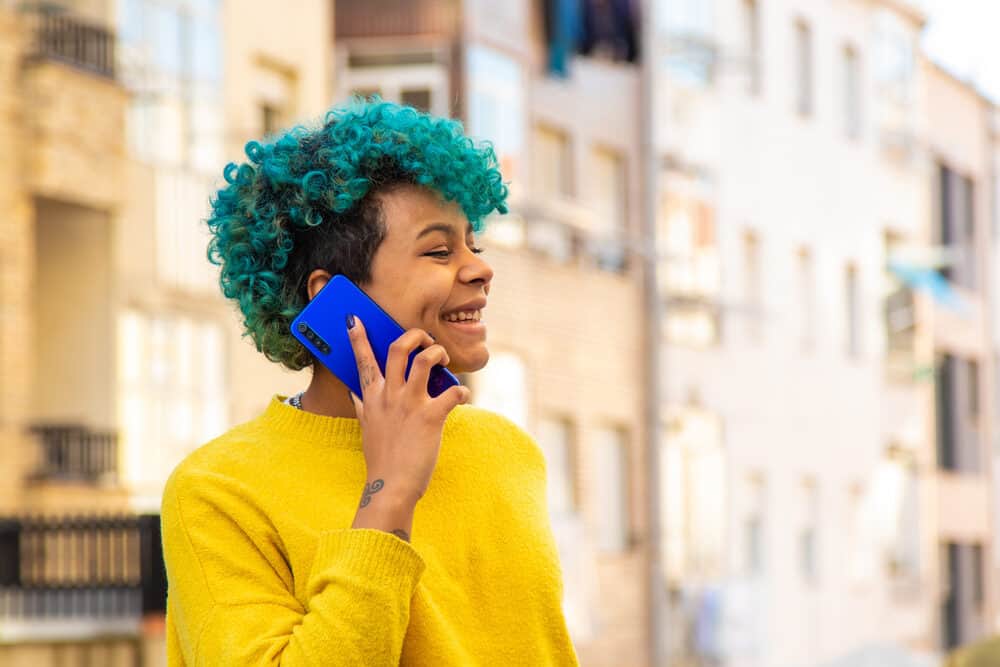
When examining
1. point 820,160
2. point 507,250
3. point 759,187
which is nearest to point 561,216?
point 507,250

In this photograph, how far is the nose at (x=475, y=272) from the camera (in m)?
3.14

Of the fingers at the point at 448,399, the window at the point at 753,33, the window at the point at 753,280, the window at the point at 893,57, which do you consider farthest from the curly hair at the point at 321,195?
the window at the point at 893,57

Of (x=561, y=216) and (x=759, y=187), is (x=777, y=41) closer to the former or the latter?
(x=759, y=187)

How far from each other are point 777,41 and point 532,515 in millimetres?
34172

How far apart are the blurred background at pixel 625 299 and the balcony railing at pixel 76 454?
40 mm

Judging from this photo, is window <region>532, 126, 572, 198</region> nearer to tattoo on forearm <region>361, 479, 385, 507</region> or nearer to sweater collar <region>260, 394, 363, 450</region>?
sweater collar <region>260, 394, 363, 450</region>

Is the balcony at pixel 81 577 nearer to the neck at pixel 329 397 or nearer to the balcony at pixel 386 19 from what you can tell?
the balcony at pixel 386 19

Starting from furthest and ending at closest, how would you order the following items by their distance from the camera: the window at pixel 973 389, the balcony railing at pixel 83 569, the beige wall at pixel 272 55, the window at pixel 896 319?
the window at pixel 973 389, the window at pixel 896 319, the beige wall at pixel 272 55, the balcony railing at pixel 83 569

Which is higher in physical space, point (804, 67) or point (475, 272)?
point (804, 67)

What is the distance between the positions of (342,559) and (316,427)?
28cm

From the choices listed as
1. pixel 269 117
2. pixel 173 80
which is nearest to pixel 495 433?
pixel 173 80

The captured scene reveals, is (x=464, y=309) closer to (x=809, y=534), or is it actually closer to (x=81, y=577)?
(x=81, y=577)

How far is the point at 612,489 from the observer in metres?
30.7

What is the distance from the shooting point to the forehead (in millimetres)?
3160
